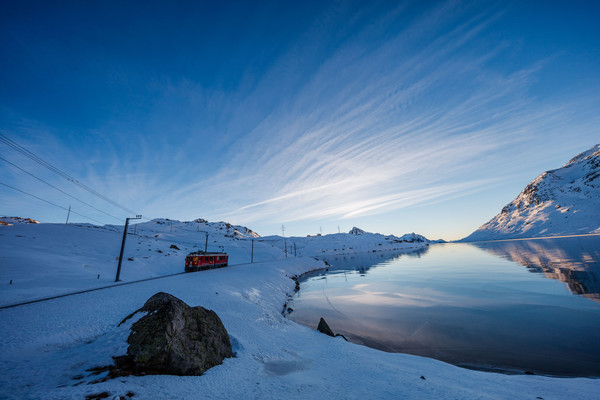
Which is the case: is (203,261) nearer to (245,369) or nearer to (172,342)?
(245,369)

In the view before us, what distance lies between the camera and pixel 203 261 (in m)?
40.9

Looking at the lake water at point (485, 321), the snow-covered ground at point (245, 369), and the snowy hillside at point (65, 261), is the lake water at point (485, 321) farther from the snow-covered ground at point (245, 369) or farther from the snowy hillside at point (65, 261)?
the snowy hillside at point (65, 261)

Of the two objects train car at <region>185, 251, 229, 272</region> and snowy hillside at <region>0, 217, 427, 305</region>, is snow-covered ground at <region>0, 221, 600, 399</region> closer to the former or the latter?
snowy hillside at <region>0, 217, 427, 305</region>

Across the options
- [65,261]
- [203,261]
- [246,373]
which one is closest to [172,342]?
[246,373]

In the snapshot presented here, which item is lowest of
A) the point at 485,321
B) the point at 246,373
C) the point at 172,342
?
the point at 485,321

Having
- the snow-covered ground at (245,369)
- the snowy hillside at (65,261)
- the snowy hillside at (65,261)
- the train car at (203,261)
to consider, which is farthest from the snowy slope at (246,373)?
the train car at (203,261)

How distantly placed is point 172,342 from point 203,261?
1517 inches

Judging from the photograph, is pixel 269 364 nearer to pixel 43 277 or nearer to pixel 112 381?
pixel 112 381

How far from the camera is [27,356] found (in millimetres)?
6043

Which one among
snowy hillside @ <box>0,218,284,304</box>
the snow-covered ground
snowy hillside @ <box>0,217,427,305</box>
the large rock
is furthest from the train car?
the large rock

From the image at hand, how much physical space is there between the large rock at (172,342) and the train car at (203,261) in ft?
113

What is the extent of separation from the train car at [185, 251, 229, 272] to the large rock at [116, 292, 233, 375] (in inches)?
1360

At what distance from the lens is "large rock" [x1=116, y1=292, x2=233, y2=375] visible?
5.48 meters

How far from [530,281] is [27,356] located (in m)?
39.8
